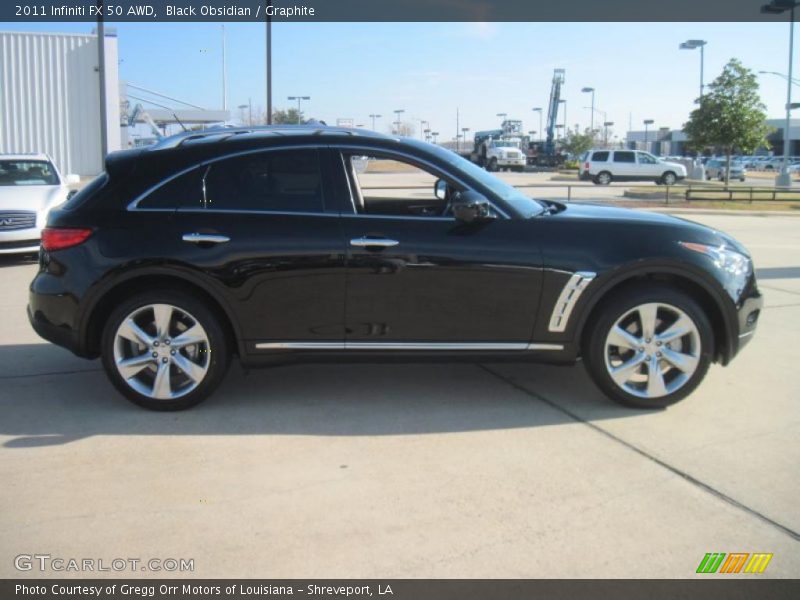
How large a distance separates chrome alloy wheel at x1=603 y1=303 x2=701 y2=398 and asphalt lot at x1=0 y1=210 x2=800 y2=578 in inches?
8.1

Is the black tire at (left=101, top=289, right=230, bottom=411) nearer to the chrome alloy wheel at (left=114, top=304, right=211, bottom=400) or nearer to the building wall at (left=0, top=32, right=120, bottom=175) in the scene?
the chrome alloy wheel at (left=114, top=304, right=211, bottom=400)

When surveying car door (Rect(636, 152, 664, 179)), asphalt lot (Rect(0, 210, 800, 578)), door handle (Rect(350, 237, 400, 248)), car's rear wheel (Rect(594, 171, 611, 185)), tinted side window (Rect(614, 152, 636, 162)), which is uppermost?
tinted side window (Rect(614, 152, 636, 162))

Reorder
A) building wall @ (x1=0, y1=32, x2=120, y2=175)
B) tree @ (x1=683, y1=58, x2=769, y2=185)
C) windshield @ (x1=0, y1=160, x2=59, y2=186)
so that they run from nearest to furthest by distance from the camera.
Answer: windshield @ (x1=0, y1=160, x2=59, y2=186) < building wall @ (x1=0, y1=32, x2=120, y2=175) < tree @ (x1=683, y1=58, x2=769, y2=185)

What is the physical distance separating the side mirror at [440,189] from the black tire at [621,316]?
1341 millimetres

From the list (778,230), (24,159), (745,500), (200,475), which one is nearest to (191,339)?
(200,475)

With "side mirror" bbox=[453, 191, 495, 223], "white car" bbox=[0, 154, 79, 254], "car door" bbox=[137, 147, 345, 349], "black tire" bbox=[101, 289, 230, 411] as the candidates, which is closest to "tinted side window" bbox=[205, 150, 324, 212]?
"car door" bbox=[137, 147, 345, 349]

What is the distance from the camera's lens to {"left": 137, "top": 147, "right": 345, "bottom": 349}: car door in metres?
4.75

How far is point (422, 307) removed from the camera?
15.7ft

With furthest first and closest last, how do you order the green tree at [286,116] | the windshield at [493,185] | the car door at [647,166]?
the green tree at [286,116]
the car door at [647,166]
the windshield at [493,185]

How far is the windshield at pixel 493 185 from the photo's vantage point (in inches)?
196

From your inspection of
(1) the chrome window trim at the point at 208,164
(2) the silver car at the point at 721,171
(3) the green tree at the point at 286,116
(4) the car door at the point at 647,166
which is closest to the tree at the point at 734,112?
(4) the car door at the point at 647,166

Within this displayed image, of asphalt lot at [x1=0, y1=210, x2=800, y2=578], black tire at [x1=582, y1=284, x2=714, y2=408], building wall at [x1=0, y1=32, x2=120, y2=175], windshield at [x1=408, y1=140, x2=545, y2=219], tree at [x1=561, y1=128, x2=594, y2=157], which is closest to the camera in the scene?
asphalt lot at [x1=0, y1=210, x2=800, y2=578]

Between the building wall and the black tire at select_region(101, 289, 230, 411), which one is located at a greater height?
the building wall

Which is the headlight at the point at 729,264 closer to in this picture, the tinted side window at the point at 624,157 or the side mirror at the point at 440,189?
the side mirror at the point at 440,189
